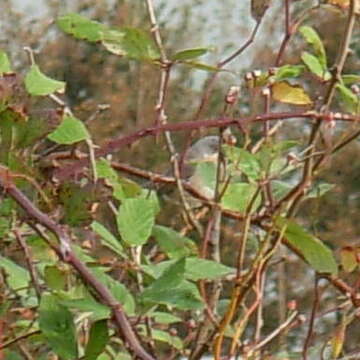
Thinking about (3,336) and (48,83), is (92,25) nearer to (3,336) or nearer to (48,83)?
(48,83)

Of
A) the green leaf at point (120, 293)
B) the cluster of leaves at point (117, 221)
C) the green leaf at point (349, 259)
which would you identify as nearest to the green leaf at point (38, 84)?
the cluster of leaves at point (117, 221)

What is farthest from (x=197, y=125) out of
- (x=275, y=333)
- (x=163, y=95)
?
(x=275, y=333)

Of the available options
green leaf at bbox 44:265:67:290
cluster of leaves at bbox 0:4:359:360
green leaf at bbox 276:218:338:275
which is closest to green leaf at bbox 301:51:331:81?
cluster of leaves at bbox 0:4:359:360

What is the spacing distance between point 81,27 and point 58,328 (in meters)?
0.18

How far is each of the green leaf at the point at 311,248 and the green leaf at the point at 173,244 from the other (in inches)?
3.3

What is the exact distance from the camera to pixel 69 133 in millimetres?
657

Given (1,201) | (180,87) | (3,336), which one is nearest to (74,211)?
(1,201)

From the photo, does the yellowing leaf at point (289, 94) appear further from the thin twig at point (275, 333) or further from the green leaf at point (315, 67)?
the thin twig at point (275, 333)

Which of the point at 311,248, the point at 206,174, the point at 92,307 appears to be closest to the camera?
the point at 92,307

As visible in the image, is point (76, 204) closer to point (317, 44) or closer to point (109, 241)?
point (109, 241)

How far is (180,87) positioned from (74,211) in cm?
430

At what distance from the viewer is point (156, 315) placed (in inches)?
28.5

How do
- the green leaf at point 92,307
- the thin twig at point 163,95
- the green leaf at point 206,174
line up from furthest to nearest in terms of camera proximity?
the green leaf at point 206,174 < the thin twig at point 163,95 < the green leaf at point 92,307

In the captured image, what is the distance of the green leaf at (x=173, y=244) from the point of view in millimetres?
749
